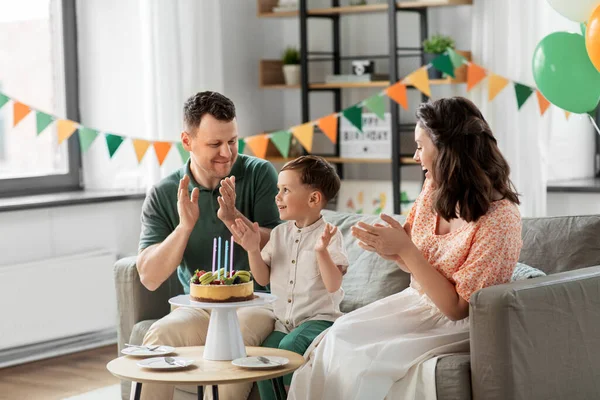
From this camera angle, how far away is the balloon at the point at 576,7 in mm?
3502

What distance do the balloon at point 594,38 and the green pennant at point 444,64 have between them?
1.42 meters

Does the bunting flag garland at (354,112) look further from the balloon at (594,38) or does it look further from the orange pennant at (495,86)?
the balloon at (594,38)

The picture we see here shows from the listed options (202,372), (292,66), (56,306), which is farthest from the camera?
(292,66)

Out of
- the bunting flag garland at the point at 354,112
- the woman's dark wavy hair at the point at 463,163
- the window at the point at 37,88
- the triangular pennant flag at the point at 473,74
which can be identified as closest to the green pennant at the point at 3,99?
the bunting flag garland at the point at 354,112

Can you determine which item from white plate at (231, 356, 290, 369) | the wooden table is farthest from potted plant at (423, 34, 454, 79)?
white plate at (231, 356, 290, 369)

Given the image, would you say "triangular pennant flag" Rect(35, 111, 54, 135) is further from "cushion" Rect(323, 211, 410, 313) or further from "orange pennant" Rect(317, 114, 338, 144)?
"cushion" Rect(323, 211, 410, 313)

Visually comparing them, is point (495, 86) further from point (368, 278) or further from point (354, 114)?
point (368, 278)

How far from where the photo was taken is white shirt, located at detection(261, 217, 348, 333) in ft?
9.54

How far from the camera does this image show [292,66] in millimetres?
5547

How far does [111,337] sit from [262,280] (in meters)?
2.23

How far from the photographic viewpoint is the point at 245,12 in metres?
5.70

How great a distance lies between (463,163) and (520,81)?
86.0 inches

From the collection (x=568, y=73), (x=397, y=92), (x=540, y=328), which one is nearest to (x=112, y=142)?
(x=397, y=92)

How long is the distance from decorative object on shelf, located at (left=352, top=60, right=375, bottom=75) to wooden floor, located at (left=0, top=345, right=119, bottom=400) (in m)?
1.89
